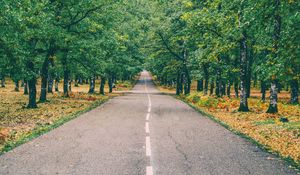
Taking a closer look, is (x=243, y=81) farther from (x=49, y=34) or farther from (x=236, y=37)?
(x=49, y=34)

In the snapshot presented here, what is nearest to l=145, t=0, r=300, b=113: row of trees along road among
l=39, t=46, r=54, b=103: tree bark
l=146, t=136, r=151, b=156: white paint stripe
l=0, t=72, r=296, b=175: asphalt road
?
→ l=0, t=72, r=296, b=175: asphalt road

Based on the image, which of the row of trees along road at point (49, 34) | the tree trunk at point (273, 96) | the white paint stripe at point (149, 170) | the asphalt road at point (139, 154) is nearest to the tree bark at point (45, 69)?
the row of trees along road at point (49, 34)

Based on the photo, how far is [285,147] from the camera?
12.0 m

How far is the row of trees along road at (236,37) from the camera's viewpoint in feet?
42.0

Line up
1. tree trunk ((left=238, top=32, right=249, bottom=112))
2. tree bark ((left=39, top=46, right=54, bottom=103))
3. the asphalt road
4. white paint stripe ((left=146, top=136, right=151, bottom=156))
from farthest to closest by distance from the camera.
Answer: tree bark ((left=39, top=46, right=54, bottom=103))
tree trunk ((left=238, top=32, right=249, bottom=112))
white paint stripe ((left=146, top=136, right=151, bottom=156))
the asphalt road

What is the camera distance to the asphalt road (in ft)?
27.4

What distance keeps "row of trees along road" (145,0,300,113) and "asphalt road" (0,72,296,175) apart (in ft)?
11.6

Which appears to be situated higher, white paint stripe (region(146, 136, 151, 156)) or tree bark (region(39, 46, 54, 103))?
tree bark (region(39, 46, 54, 103))

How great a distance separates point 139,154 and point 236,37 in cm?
1670

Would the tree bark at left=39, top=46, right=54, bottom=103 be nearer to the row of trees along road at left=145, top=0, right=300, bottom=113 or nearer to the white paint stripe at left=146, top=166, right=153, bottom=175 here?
the row of trees along road at left=145, top=0, right=300, bottom=113

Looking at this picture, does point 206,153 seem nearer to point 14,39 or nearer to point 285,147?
point 285,147

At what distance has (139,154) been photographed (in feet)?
32.8

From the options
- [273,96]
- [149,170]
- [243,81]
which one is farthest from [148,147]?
[243,81]

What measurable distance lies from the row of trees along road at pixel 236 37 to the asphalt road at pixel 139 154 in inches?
140
